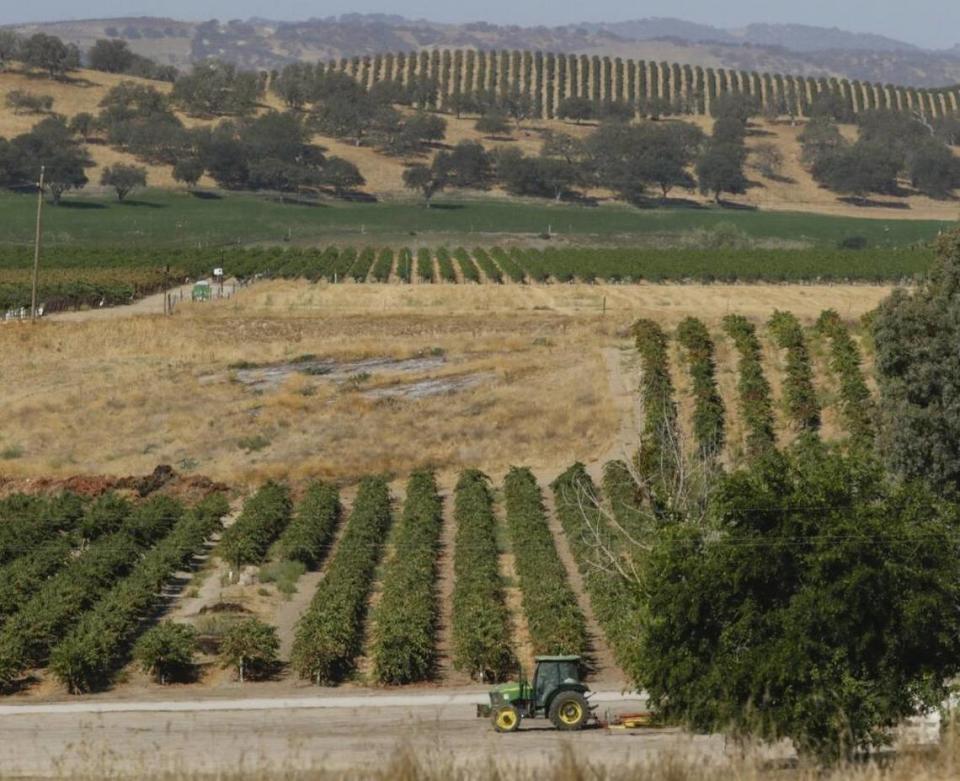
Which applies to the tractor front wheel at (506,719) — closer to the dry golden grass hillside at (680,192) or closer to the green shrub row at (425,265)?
the green shrub row at (425,265)

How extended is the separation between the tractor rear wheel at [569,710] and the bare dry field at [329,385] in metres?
30.7

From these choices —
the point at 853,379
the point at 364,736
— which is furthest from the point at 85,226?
the point at 364,736

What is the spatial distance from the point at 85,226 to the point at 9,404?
77.8 m

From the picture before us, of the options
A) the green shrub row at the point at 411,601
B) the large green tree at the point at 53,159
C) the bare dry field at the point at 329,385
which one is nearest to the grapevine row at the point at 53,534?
the green shrub row at the point at 411,601

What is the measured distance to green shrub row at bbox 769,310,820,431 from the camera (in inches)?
2399

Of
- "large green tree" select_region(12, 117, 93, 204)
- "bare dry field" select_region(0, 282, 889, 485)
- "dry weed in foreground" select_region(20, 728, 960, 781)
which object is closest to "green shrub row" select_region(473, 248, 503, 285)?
"bare dry field" select_region(0, 282, 889, 485)

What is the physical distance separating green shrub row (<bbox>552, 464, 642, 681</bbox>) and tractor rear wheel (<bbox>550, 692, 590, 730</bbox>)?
100cm

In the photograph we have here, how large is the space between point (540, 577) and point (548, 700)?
12.6 metres

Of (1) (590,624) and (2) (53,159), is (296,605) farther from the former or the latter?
(2) (53,159)

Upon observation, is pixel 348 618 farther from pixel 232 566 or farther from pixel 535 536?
pixel 535 536

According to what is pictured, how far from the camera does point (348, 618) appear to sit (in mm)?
36812

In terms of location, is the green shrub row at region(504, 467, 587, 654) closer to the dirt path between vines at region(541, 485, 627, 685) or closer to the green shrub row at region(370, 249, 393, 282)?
the dirt path between vines at region(541, 485, 627, 685)

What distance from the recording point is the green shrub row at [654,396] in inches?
2035

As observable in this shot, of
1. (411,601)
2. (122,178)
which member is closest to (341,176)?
(122,178)
